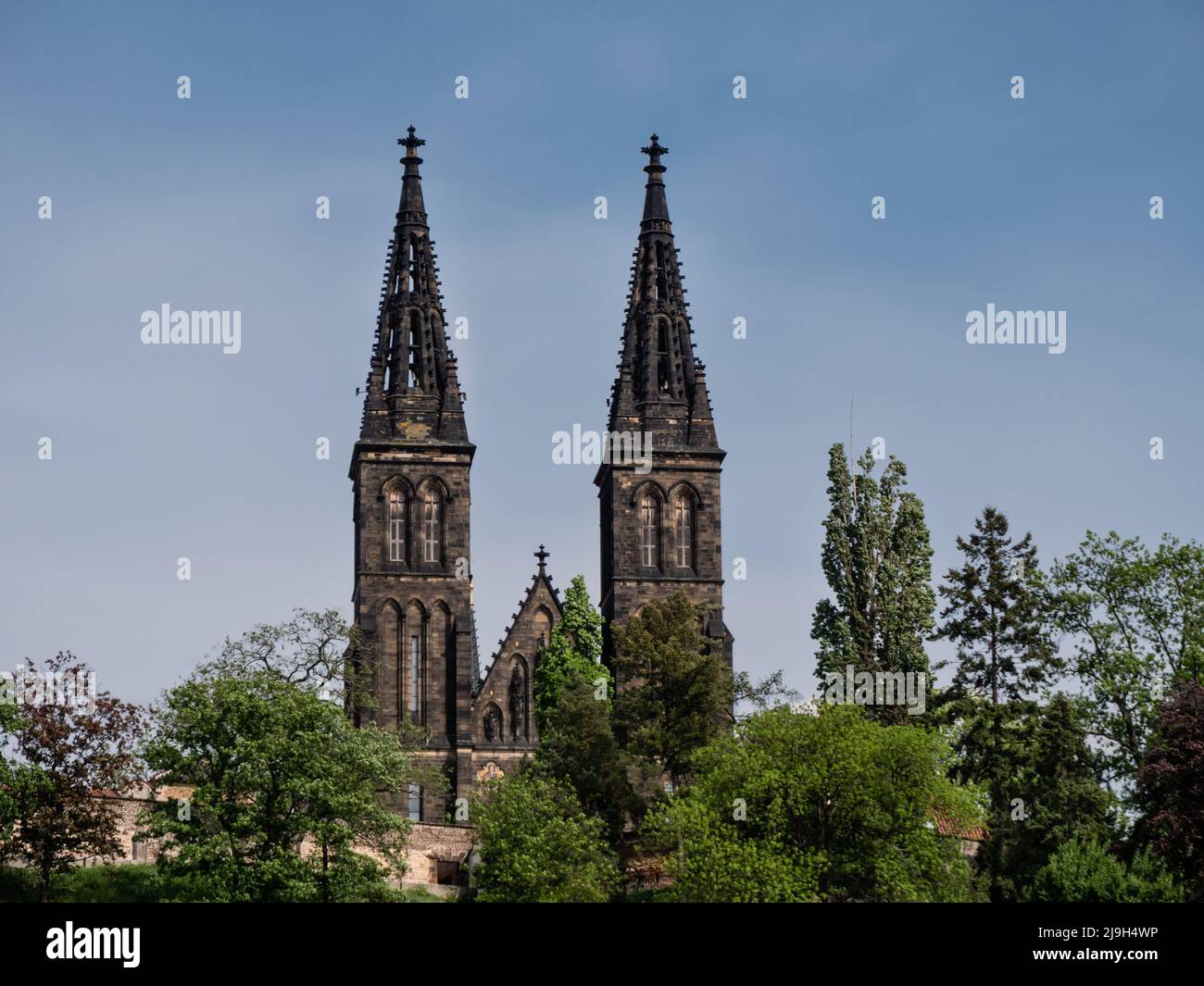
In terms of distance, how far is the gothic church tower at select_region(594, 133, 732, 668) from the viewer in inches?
3391

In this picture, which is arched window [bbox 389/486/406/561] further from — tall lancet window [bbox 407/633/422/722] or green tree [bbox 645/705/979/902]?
green tree [bbox 645/705/979/902]

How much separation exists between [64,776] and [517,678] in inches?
969

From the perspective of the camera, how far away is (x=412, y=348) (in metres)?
88.8

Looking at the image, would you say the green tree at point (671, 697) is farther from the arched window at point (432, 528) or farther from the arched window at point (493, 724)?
the arched window at point (432, 528)

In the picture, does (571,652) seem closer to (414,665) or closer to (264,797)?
(414,665)

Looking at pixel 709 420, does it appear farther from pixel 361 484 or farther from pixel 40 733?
pixel 40 733

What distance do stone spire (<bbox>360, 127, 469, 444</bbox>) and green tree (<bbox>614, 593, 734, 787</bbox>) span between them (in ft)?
48.9

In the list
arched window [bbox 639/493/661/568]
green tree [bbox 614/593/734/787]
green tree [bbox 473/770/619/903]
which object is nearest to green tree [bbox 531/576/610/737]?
arched window [bbox 639/493/661/568]

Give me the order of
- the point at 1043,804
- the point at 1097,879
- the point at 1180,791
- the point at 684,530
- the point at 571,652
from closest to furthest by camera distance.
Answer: the point at 1097,879 → the point at 1180,791 → the point at 1043,804 → the point at 571,652 → the point at 684,530

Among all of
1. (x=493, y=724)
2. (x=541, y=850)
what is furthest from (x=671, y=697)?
(x=493, y=724)

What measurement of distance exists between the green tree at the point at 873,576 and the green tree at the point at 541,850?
11993 mm

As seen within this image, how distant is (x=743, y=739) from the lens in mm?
67062

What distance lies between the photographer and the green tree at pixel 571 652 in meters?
84.3
